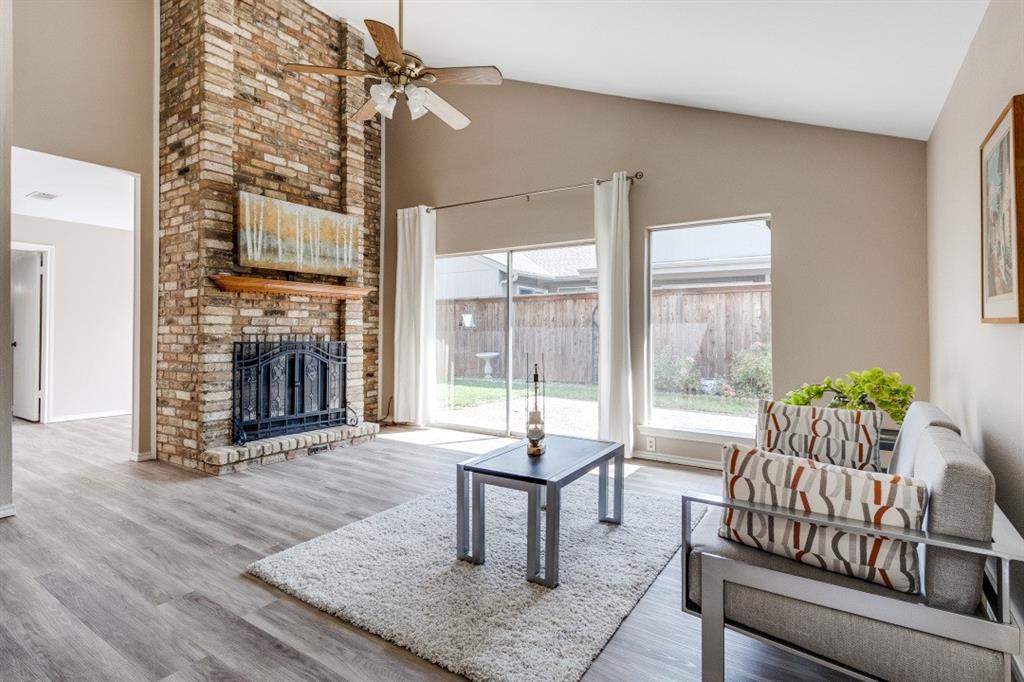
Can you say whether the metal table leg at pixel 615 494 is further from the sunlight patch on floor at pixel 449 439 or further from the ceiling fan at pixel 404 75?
the ceiling fan at pixel 404 75

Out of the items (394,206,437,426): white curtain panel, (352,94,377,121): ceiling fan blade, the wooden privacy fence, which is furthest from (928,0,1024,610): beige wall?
(394,206,437,426): white curtain panel

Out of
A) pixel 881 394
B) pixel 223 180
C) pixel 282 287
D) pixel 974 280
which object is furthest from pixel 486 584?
pixel 223 180

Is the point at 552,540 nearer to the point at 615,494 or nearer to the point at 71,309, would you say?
the point at 615,494

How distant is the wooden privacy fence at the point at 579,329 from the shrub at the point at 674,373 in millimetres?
47

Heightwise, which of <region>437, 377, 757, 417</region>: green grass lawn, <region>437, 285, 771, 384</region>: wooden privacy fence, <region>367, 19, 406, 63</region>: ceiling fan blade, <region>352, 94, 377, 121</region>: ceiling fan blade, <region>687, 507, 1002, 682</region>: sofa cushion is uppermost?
<region>367, 19, 406, 63</region>: ceiling fan blade

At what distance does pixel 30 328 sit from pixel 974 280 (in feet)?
30.6

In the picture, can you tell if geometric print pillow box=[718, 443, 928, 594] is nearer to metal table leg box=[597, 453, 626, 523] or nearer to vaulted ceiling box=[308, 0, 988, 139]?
metal table leg box=[597, 453, 626, 523]

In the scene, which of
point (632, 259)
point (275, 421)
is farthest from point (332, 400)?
point (632, 259)

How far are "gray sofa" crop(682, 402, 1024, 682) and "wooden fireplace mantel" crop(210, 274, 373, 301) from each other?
4101mm

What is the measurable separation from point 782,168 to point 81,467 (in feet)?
20.7

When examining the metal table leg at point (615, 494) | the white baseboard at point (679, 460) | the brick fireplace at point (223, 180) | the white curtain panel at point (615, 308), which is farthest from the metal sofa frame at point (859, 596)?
the brick fireplace at point (223, 180)

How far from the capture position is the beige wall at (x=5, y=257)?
3.21m

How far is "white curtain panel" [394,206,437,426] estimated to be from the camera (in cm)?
607

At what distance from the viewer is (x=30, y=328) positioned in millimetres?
6633
